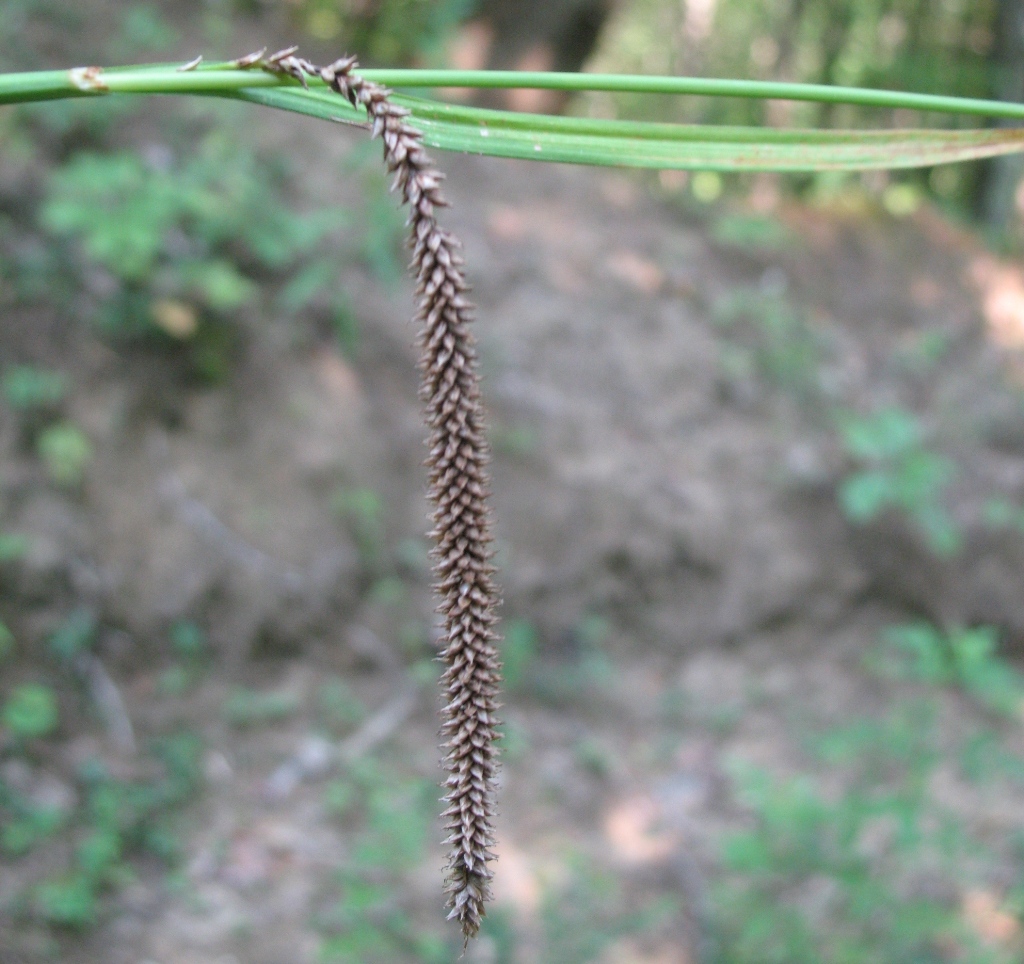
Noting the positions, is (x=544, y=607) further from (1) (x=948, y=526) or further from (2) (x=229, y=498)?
(1) (x=948, y=526)

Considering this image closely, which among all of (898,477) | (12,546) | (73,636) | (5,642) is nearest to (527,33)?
(898,477)

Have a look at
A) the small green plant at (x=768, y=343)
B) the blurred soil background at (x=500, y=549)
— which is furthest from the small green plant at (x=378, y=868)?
the small green plant at (x=768, y=343)

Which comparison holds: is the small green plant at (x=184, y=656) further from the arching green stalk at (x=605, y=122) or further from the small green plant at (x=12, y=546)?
the arching green stalk at (x=605, y=122)

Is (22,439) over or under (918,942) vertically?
over

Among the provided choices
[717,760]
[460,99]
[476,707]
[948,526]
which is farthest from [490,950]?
[460,99]

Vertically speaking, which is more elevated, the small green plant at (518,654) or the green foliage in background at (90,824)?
the small green plant at (518,654)
